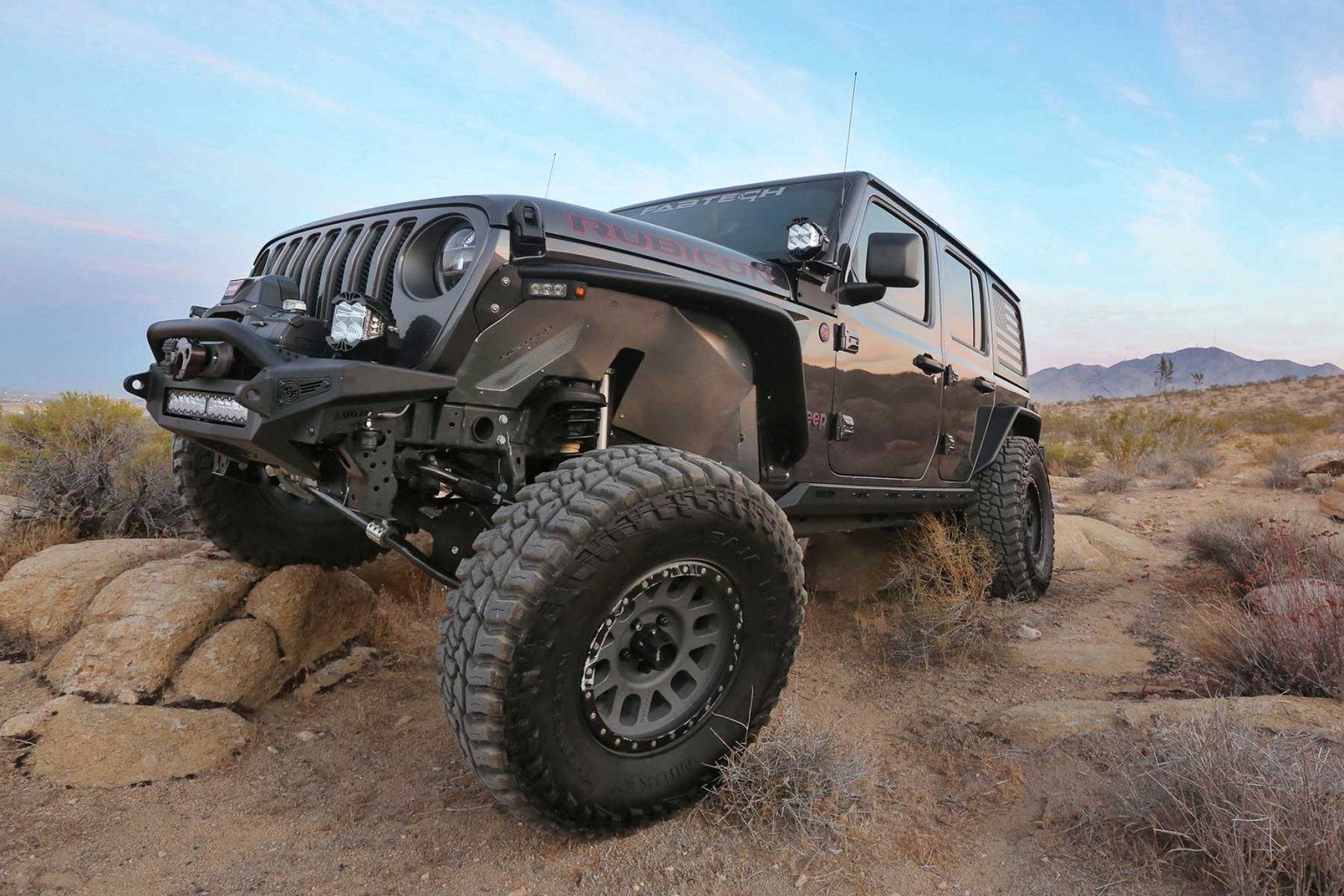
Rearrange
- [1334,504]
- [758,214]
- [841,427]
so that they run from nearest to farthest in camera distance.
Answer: [841,427] → [758,214] → [1334,504]

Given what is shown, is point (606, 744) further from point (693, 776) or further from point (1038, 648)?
point (1038, 648)

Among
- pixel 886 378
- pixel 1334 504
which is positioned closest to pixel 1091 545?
pixel 1334 504

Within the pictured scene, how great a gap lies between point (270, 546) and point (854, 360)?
2698 millimetres

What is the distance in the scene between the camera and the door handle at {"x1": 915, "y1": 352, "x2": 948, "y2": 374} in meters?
4.15

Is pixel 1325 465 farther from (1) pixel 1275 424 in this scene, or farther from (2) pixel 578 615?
(1) pixel 1275 424

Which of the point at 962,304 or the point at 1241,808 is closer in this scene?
the point at 1241,808

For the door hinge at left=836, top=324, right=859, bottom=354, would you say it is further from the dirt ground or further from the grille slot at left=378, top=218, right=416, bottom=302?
the grille slot at left=378, top=218, right=416, bottom=302

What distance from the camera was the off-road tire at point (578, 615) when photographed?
189cm

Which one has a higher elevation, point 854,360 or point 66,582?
point 854,360

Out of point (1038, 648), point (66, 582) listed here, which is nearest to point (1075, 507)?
point (1038, 648)

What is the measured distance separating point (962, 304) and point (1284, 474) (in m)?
9.60

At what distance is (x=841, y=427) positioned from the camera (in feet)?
11.5

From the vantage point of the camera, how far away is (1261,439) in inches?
746

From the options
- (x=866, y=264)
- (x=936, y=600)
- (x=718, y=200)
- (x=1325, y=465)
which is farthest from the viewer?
(x=1325, y=465)
